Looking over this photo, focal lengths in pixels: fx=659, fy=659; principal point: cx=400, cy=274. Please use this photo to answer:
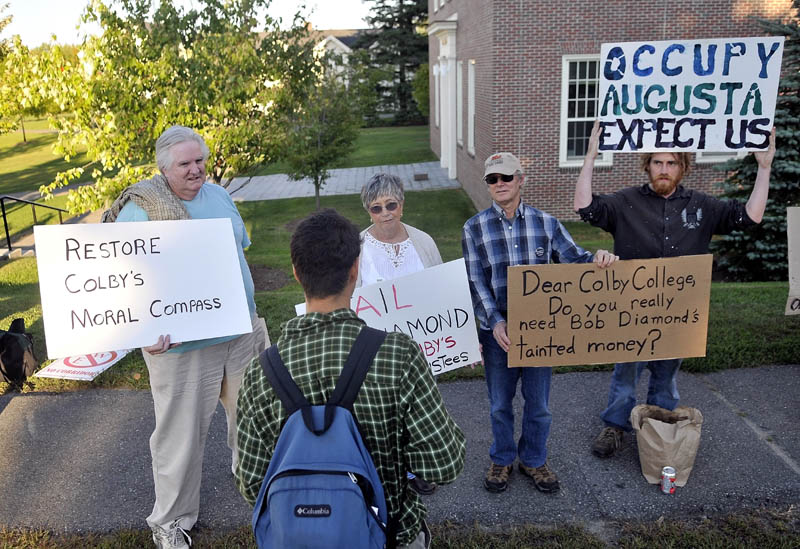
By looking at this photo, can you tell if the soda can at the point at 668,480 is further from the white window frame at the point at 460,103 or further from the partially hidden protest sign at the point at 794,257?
the white window frame at the point at 460,103

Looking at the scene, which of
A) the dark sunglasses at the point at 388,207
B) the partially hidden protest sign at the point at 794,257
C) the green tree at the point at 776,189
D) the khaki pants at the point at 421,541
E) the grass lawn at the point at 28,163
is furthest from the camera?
the grass lawn at the point at 28,163

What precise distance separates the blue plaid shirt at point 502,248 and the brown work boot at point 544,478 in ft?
3.03

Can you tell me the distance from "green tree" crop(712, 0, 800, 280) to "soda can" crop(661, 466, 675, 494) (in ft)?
22.8

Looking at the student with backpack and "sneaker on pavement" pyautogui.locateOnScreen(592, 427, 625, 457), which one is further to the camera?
"sneaker on pavement" pyautogui.locateOnScreen(592, 427, 625, 457)

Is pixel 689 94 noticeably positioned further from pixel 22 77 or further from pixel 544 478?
pixel 22 77

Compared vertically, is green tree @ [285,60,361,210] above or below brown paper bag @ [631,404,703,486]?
above

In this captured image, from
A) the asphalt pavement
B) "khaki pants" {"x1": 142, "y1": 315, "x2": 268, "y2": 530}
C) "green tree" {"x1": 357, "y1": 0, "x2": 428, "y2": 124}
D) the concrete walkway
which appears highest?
"green tree" {"x1": 357, "y1": 0, "x2": 428, "y2": 124}

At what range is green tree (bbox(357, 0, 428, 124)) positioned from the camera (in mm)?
47844

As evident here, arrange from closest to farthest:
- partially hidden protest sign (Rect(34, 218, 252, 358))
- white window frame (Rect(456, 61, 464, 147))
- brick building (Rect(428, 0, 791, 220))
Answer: partially hidden protest sign (Rect(34, 218, 252, 358)), brick building (Rect(428, 0, 791, 220)), white window frame (Rect(456, 61, 464, 147))

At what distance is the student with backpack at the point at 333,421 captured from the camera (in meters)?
1.75

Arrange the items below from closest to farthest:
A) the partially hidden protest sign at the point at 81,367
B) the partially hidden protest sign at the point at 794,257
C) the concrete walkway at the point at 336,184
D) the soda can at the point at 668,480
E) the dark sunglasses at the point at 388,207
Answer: the dark sunglasses at the point at 388,207 → the soda can at the point at 668,480 → the partially hidden protest sign at the point at 794,257 → the partially hidden protest sign at the point at 81,367 → the concrete walkway at the point at 336,184

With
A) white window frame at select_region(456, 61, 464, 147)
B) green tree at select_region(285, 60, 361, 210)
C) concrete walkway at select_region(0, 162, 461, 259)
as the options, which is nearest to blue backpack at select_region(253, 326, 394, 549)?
green tree at select_region(285, 60, 361, 210)

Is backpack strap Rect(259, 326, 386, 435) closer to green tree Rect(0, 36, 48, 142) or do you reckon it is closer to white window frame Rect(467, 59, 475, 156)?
green tree Rect(0, 36, 48, 142)

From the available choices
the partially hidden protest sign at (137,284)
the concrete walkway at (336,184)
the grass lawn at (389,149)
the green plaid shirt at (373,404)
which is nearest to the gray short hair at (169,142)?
the partially hidden protest sign at (137,284)
